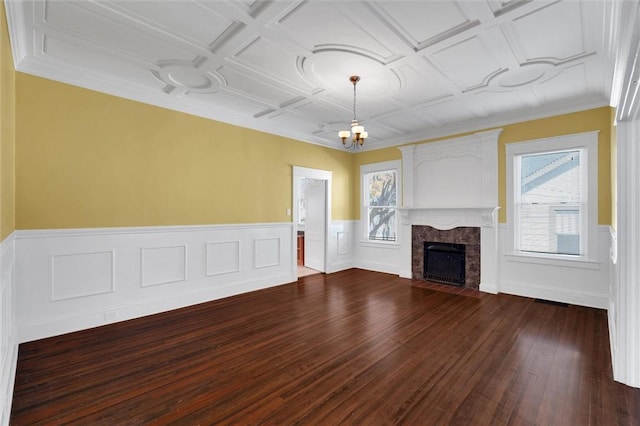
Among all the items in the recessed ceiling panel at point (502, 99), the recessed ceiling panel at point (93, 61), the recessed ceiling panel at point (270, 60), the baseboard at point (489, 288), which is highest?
the recessed ceiling panel at point (93, 61)

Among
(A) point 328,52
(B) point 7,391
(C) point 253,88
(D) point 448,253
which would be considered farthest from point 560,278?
(B) point 7,391

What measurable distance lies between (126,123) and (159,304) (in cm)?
248

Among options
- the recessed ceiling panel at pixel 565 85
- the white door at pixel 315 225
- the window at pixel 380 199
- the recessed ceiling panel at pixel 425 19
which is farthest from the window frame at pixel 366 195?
the recessed ceiling panel at pixel 425 19

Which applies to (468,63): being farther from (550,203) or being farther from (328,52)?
(550,203)

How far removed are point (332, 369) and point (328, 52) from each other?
120 inches

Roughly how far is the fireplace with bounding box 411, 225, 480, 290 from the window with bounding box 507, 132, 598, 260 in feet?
2.21

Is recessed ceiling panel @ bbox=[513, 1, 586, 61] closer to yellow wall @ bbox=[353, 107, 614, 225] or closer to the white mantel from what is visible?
yellow wall @ bbox=[353, 107, 614, 225]

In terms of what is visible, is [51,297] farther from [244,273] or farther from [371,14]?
[371,14]

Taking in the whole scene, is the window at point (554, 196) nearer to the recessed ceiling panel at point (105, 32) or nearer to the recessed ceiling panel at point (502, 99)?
the recessed ceiling panel at point (502, 99)

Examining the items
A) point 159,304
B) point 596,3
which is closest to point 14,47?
point 159,304

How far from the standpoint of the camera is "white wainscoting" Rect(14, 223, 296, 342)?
3217 mm

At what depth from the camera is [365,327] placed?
3.61 metres

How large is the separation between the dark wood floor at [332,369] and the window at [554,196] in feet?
3.32

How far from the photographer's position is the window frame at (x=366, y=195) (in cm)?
653
